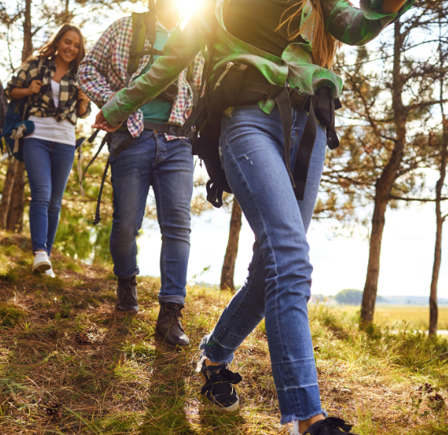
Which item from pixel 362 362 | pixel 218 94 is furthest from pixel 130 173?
pixel 362 362

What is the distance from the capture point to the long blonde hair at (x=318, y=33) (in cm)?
167

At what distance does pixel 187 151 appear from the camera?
9.03 feet

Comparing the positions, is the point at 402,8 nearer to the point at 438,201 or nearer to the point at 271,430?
the point at 271,430

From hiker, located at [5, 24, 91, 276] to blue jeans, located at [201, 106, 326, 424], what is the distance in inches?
105

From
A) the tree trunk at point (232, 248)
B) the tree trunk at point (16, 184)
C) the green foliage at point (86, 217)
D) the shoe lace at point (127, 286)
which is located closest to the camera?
the shoe lace at point (127, 286)

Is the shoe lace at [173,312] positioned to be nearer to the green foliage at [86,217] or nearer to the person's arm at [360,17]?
the person's arm at [360,17]

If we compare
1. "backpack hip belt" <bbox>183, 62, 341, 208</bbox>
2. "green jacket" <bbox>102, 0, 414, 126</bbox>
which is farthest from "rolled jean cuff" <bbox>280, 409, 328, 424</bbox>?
"green jacket" <bbox>102, 0, 414, 126</bbox>

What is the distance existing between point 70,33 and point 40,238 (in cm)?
198

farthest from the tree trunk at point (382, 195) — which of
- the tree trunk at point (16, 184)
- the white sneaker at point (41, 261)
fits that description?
the tree trunk at point (16, 184)

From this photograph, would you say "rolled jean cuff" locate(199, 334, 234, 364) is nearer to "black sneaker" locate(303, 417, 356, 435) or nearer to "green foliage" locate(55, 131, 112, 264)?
"black sneaker" locate(303, 417, 356, 435)

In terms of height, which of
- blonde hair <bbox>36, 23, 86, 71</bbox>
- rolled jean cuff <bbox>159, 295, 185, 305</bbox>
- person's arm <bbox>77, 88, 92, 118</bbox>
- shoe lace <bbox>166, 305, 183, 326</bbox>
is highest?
blonde hair <bbox>36, 23, 86, 71</bbox>

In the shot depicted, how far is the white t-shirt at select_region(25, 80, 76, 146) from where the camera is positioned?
12.8 ft

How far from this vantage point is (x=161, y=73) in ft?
6.12

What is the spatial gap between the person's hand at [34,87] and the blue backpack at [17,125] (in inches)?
2.8
